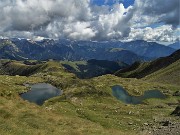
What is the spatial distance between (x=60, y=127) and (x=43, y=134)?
5.64m

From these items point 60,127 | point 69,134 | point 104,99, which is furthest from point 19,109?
point 104,99

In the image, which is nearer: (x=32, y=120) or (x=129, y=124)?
(x=32, y=120)

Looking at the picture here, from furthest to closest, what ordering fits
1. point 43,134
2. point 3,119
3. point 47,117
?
1. point 47,117
2. point 3,119
3. point 43,134

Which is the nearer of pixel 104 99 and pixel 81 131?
pixel 81 131

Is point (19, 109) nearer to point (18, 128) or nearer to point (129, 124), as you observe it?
point (18, 128)

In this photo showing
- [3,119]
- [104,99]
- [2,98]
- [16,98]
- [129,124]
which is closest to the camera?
[3,119]

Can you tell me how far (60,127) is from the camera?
4616 centimetres

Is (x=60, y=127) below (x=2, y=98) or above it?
below

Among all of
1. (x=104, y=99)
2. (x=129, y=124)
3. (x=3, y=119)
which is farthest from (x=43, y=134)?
(x=104, y=99)

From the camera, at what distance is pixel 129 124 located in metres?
69.8

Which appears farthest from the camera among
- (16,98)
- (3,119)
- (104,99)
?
(104,99)

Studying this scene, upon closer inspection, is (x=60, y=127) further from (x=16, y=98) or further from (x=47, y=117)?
(x=16, y=98)

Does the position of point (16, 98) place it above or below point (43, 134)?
above

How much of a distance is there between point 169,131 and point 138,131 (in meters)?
6.76
